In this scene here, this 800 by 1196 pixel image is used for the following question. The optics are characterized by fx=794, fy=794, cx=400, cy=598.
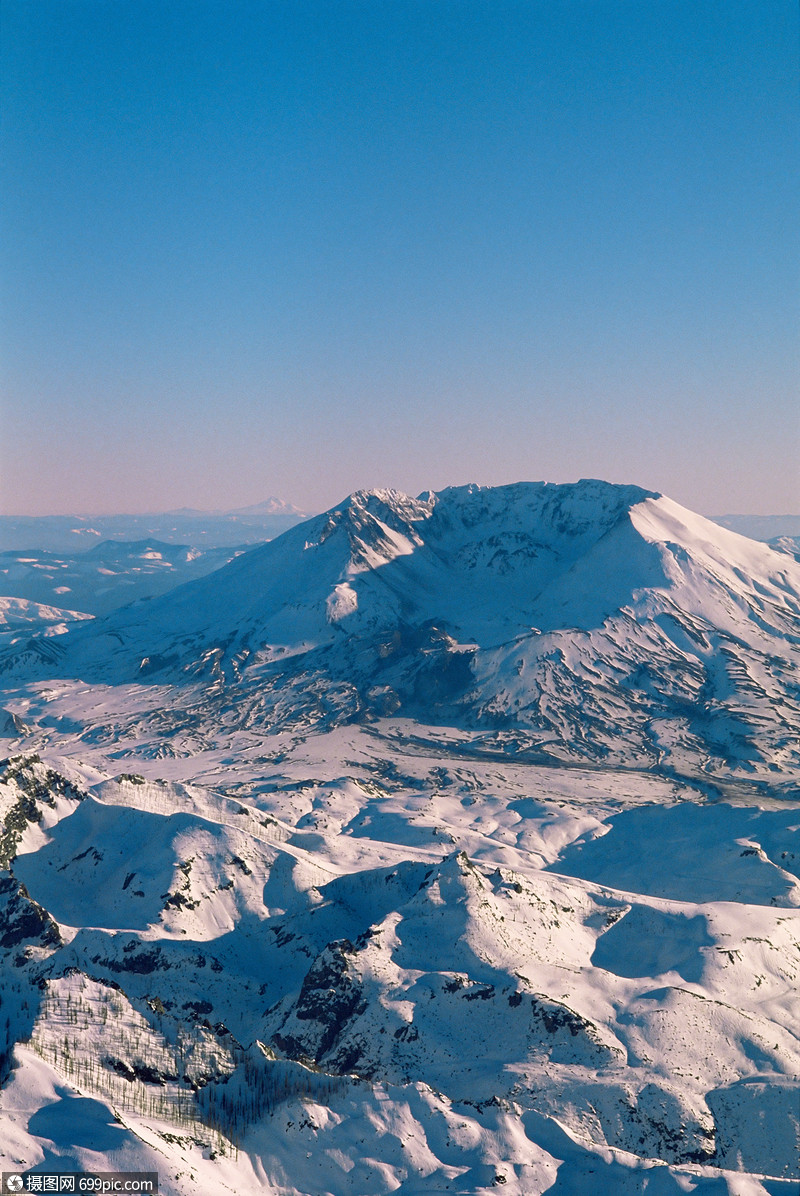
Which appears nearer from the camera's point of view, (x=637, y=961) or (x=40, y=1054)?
(x=40, y=1054)

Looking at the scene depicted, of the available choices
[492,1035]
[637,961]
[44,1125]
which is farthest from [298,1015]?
[637,961]

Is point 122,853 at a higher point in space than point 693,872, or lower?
higher

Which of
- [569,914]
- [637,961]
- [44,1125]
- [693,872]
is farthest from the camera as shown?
[693,872]

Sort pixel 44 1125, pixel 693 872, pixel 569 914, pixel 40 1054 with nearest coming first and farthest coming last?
pixel 44 1125
pixel 40 1054
pixel 569 914
pixel 693 872

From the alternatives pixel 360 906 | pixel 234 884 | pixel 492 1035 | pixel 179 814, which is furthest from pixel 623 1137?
pixel 179 814

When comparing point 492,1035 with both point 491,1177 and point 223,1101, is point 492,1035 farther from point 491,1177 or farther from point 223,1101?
point 223,1101

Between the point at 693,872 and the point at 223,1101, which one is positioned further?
the point at 693,872

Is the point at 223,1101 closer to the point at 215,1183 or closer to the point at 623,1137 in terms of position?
the point at 215,1183

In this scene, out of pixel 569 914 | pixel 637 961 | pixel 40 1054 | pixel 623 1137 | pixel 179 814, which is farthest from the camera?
pixel 179 814

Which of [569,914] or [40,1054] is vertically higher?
[40,1054]
